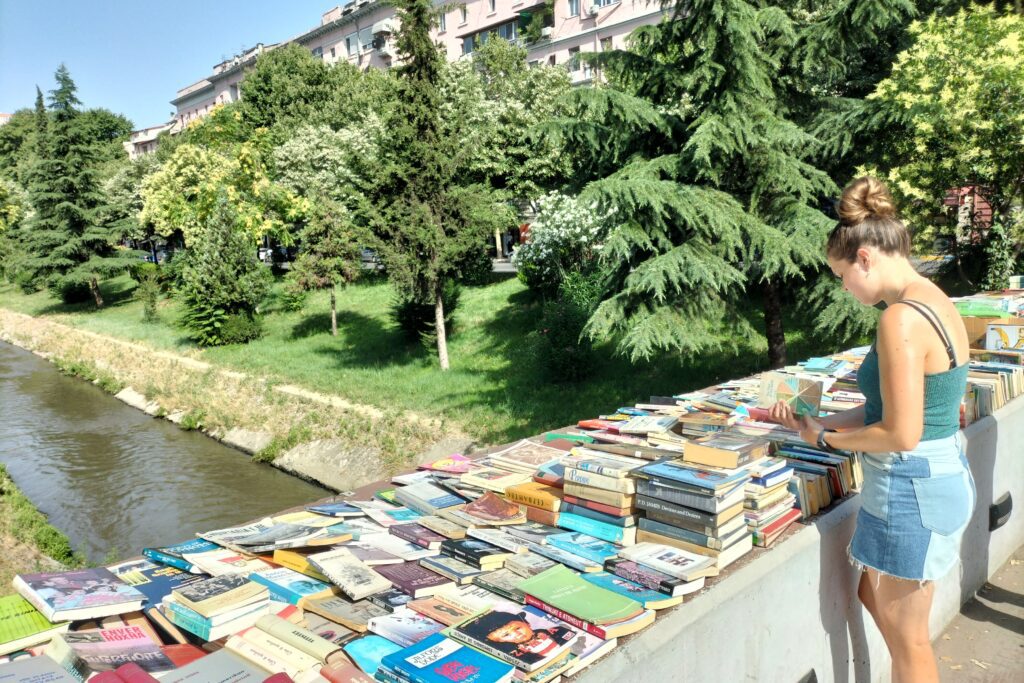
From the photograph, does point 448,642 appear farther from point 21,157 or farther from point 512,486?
point 21,157

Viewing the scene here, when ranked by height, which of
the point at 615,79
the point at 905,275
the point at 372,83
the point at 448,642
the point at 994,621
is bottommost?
the point at 994,621

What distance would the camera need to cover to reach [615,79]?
1056cm

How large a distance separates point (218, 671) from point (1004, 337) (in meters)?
5.72

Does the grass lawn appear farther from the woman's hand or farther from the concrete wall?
the woman's hand

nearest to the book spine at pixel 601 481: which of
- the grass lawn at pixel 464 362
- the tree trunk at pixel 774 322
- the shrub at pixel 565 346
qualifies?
the tree trunk at pixel 774 322

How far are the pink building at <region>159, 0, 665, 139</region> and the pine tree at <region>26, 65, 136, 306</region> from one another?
614 inches

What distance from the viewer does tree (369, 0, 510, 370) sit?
621 inches

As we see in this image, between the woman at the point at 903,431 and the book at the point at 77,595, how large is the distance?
2.78 meters

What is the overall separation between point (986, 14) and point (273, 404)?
1554cm

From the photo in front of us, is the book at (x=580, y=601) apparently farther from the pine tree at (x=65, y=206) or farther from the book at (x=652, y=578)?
the pine tree at (x=65, y=206)

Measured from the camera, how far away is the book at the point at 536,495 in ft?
11.1

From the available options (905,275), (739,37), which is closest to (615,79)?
A: (739,37)

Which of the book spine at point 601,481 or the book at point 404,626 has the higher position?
the book spine at point 601,481

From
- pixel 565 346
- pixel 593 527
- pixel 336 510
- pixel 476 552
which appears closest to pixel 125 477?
pixel 565 346
